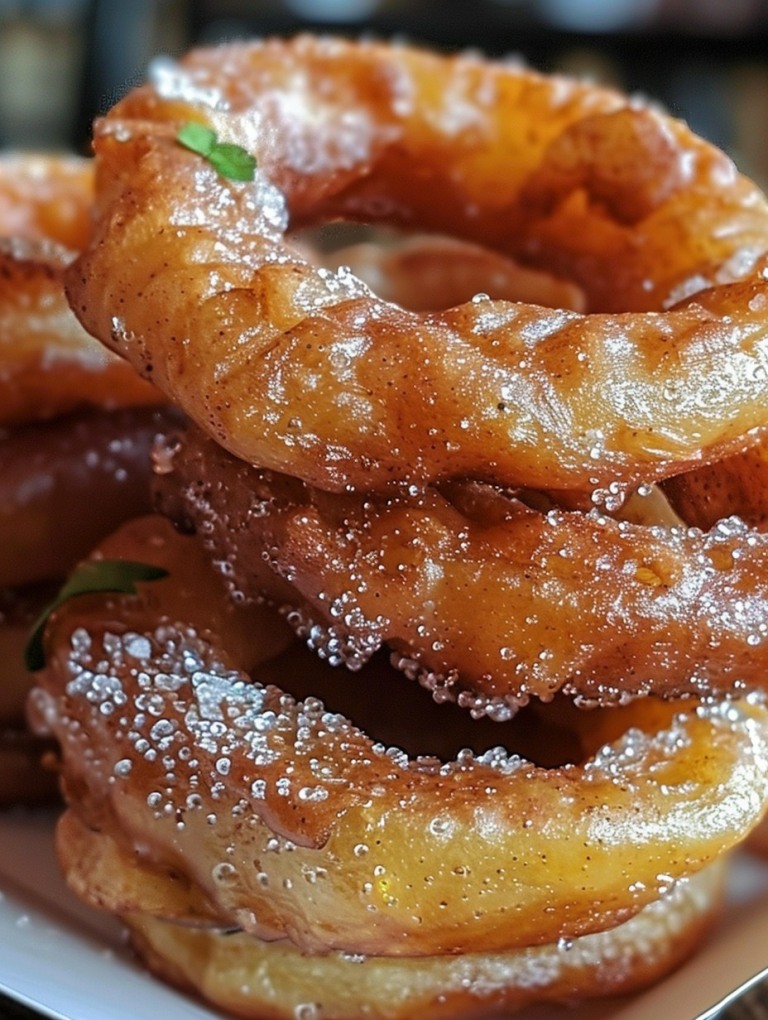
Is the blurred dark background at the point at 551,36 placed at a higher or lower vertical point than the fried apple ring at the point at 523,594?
lower

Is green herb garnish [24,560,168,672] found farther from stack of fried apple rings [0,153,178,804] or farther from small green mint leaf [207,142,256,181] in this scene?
small green mint leaf [207,142,256,181]

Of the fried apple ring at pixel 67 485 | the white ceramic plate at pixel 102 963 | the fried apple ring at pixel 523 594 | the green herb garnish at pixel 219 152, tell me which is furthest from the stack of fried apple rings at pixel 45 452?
the fried apple ring at pixel 523 594

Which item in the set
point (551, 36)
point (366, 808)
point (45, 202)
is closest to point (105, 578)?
point (366, 808)

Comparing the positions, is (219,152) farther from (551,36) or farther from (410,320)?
(551,36)

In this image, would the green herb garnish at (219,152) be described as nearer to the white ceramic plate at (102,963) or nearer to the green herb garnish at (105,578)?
the green herb garnish at (105,578)

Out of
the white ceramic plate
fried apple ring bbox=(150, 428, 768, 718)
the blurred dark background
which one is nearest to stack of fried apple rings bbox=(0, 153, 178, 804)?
the white ceramic plate
